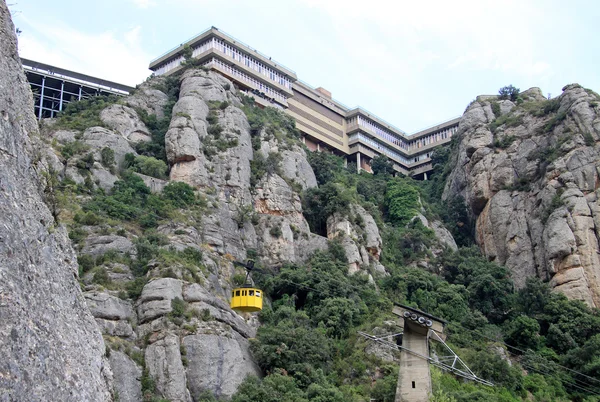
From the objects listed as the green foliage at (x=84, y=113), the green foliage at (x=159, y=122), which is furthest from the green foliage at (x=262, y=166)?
the green foliage at (x=84, y=113)

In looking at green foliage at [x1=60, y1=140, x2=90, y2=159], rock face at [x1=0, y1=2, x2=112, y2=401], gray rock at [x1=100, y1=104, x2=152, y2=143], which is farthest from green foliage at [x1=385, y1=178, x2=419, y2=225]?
rock face at [x1=0, y1=2, x2=112, y2=401]

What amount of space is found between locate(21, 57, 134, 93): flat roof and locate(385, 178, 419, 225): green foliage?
89.6ft

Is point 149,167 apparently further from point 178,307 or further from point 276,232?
point 178,307

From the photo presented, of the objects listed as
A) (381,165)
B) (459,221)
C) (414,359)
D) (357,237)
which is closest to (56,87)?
(357,237)

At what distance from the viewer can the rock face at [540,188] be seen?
63438 millimetres

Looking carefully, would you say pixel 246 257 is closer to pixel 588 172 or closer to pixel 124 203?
pixel 124 203

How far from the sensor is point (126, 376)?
37.4 meters

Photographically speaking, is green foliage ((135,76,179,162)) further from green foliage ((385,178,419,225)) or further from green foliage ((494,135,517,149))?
green foliage ((494,135,517,149))

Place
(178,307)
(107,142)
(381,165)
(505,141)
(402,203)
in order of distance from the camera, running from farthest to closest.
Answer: (381,165), (505,141), (402,203), (107,142), (178,307)

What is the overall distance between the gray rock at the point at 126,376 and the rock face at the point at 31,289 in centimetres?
861

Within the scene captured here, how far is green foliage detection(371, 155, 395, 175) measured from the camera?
94.6 m

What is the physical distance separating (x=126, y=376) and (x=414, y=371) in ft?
45.1

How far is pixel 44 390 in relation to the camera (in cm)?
2195

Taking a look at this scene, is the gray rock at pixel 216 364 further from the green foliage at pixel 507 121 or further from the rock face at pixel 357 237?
the green foliage at pixel 507 121
